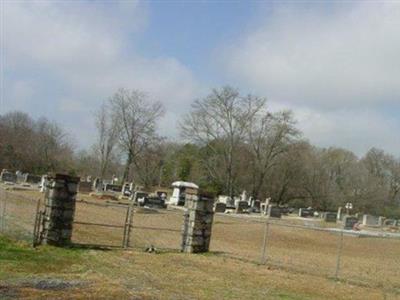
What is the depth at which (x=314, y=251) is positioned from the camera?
82.3 ft

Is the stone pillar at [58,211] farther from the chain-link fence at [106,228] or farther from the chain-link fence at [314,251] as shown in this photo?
the chain-link fence at [314,251]

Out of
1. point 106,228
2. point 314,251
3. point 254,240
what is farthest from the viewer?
point 254,240

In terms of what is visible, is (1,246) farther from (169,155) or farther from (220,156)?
(169,155)

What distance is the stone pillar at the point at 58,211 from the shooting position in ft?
50.7

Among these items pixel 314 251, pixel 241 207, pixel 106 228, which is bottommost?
pixel 106 228

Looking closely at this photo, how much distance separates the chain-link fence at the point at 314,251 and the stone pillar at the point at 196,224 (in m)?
1.03

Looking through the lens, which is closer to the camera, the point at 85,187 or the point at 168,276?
the point at 168,276

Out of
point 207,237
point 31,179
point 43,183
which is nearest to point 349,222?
point 43,183

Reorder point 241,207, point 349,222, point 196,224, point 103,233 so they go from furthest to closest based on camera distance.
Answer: point 241,207, point 349,222, point 103,233, point 196,224

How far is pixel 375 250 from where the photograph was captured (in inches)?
1174

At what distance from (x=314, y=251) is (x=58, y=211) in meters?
12.9

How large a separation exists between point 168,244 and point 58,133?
91.5 meters

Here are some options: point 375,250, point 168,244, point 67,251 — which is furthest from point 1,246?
point 375,250

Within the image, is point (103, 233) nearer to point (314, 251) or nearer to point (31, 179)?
point (314, 251)
